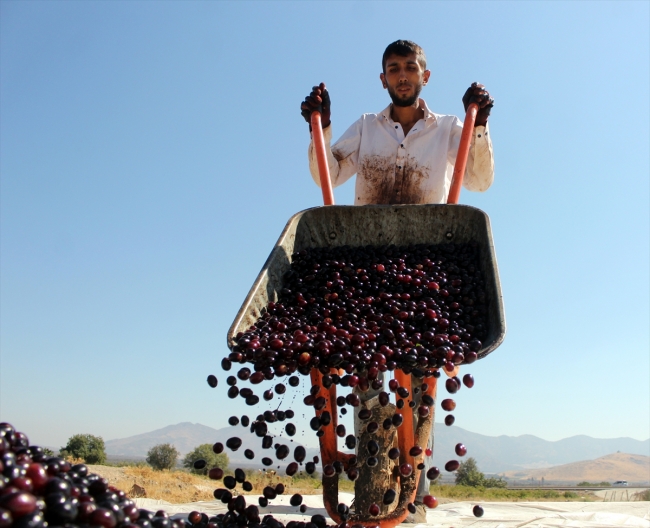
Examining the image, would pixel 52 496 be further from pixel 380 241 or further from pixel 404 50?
pixel 404 50

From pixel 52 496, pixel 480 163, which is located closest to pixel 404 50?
pixel 480 163

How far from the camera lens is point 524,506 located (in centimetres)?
587

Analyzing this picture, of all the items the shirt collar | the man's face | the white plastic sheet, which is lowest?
the white plastic sheet

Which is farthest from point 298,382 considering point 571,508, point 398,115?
point 571,508

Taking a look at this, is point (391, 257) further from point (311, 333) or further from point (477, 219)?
point (311, 333)

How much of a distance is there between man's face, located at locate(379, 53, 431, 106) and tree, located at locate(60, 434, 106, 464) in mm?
21697

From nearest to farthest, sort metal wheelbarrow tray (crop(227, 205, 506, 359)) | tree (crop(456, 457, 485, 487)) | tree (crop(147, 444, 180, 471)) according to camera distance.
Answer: metal wheelbarrow tray (crop(227, 205, 506, 359))
tree (crop(456, 457, 485, 487))
tree (crop(147, 444, 180, 471))

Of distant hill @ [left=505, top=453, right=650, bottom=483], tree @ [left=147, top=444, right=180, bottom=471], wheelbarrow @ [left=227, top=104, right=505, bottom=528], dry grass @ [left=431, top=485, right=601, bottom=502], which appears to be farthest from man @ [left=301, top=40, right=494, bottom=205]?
distant hill @ [left=505, top=453, right=650, bottom=483]

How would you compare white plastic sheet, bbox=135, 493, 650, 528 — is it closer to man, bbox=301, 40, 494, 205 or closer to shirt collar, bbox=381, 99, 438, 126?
man, bbox=301, 40, 494, 205

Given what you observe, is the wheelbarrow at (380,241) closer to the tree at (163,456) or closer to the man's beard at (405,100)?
the man's beard at (405,100)

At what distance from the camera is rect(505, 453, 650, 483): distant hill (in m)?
98.5

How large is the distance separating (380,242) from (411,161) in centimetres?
84

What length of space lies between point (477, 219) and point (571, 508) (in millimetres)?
3594

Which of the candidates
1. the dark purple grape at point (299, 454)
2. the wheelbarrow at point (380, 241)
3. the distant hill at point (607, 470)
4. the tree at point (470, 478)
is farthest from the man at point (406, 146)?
the distant hill at point (607, 470)
